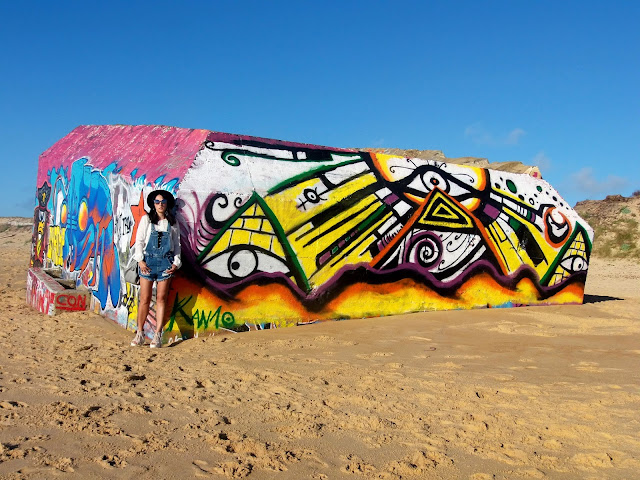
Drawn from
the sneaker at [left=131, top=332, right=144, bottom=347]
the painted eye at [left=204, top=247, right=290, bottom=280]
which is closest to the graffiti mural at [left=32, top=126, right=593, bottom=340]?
the painted eye at [left=204, top=247, right=290, bottom=280]

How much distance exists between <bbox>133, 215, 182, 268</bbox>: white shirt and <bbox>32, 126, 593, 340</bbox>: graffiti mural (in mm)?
299

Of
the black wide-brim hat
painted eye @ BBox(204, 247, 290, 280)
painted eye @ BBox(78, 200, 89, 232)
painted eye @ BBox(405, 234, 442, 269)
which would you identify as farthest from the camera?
painted eye @ BBox(78, 200, 89, 232)

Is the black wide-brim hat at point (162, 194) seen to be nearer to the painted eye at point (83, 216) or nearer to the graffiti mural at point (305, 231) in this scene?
the graffiti mural at point (305, 231)

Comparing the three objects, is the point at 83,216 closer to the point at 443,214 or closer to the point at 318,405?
Answer: the point at 443,214

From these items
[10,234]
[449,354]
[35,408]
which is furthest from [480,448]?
[10,234]

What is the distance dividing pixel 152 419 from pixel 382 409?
5.15ft

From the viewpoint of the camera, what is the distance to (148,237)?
18.7ft

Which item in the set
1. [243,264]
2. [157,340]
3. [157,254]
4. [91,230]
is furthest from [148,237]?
[91,230]

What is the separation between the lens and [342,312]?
25.0 feet

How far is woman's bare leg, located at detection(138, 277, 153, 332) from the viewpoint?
18.9 ft

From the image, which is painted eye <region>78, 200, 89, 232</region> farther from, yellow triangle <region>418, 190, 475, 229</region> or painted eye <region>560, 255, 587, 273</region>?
painted eye <region>560, 255, 587, 273</region>

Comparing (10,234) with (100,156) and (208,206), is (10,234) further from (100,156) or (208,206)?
(208,206)

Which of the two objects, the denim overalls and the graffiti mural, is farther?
the graffiti mural

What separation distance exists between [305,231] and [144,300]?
7.70ft
